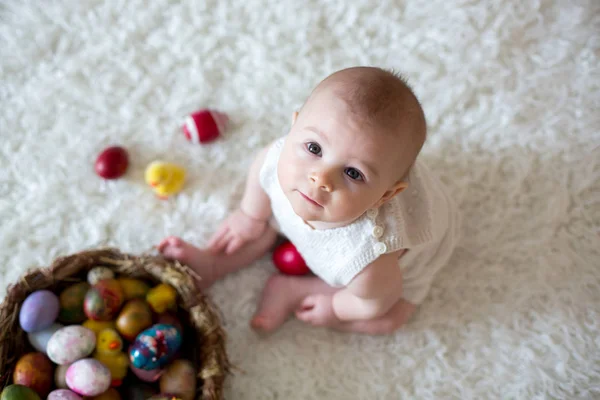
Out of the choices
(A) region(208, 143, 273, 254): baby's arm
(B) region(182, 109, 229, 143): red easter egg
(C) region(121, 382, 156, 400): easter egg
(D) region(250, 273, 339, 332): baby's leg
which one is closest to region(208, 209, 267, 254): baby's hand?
(A) region(208, 143, 273, 254): baby's arm

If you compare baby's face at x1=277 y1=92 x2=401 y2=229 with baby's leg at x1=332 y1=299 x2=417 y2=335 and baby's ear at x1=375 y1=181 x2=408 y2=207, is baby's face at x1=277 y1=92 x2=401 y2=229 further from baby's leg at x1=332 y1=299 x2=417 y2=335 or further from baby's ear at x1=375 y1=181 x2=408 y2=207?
baby's leg at x1=332 y1=299 x2=417 y2=335

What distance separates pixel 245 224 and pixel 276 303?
176mm

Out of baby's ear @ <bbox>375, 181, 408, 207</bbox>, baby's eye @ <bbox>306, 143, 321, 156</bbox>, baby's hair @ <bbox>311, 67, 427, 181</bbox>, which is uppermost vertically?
baby's hair @ <bbox>311, 67, 427, 181</bbox>

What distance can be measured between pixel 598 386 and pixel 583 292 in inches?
7.6

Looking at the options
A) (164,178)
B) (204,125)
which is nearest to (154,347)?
(164,178)

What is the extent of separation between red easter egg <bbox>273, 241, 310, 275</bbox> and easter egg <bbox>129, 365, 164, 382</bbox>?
33 centimetres

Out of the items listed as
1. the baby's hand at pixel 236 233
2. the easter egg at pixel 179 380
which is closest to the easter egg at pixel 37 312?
the easter egg at pixel 179 380

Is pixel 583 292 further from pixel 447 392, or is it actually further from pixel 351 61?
pixel 351 61

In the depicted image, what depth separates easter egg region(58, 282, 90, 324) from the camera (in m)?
1.05

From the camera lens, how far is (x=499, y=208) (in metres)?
1.31

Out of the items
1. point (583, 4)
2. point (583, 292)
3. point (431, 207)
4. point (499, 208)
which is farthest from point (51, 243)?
point (583, 4)

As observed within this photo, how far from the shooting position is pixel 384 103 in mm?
845

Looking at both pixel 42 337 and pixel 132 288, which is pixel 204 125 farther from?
pixel 42 337

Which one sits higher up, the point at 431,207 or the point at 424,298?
the point at 431,207
